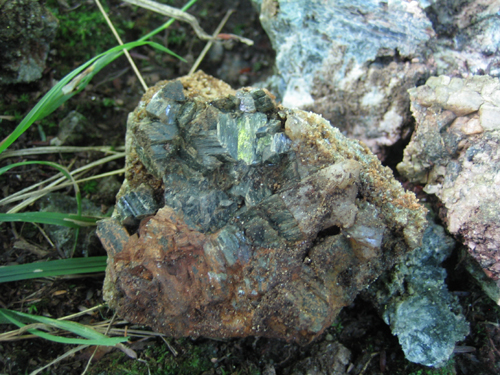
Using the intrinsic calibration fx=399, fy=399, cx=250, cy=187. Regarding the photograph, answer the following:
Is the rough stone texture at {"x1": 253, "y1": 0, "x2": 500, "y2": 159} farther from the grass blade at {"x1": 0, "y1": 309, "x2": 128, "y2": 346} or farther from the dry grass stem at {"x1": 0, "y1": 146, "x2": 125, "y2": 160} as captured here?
the grass blade at {"x1": 0, "y1": 309, "x2": 128, "y2": 346}

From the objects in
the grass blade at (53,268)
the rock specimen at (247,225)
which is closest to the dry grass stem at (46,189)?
the grass blade at (53,268)

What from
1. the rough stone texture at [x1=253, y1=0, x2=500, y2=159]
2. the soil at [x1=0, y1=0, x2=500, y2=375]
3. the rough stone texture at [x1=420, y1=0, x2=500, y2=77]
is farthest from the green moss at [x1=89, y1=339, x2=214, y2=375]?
the rough stone texture at [x1=420, y1=0, x2=500, y2=77]

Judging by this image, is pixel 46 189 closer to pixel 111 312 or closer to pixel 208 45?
pixel 111 312

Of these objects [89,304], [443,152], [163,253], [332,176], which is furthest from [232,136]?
[89,304]

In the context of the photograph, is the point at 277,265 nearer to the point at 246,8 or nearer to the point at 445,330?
the point at 445,330

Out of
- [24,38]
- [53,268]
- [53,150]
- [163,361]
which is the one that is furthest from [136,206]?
[24,38]

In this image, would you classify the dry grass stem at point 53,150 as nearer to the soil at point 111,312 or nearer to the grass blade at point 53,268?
the soil at point 111,312
